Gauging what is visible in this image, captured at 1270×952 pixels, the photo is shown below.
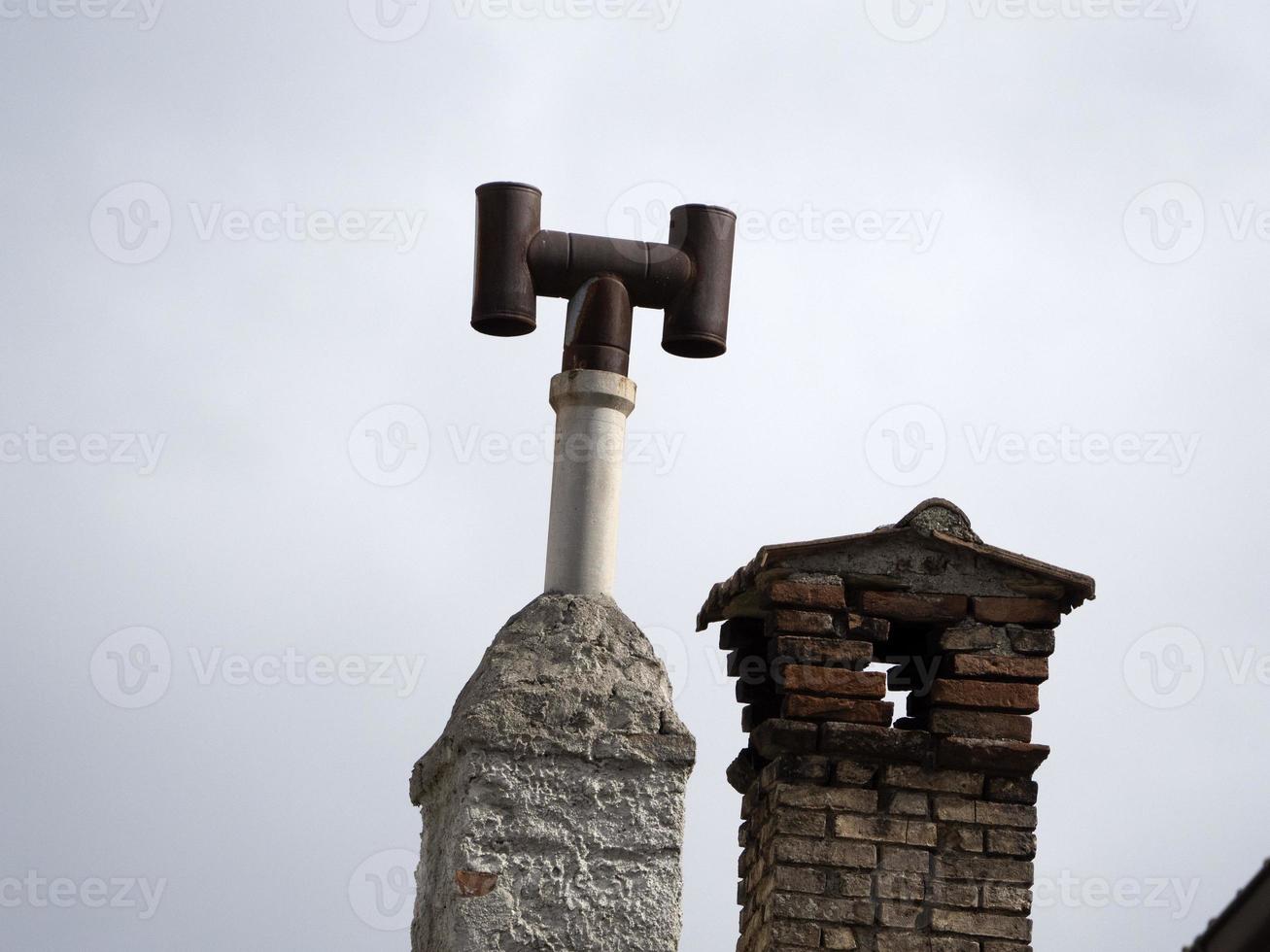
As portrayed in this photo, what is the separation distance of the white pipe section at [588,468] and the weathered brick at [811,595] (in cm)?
215

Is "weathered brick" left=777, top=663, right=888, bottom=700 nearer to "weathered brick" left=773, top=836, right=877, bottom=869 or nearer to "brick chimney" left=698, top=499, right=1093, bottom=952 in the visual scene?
"brick chimney" left=698, top=499, right=1093, bottom=952

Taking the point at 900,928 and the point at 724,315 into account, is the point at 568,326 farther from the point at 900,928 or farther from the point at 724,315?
the point at 900,928

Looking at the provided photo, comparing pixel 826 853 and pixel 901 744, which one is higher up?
pixel 901 744

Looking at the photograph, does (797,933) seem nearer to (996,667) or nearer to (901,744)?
(901,744)

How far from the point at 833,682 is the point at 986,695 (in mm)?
550

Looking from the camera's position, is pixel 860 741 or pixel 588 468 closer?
pixel 588 468

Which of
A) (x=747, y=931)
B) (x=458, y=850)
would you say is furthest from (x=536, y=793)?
(x=747, y=931)

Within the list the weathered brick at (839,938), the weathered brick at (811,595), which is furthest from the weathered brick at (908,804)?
the weathered brick at (811,595)

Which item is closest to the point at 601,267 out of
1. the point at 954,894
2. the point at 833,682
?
the point at 833,682

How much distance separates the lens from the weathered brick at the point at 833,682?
6625mm

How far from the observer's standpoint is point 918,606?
6.78 meters

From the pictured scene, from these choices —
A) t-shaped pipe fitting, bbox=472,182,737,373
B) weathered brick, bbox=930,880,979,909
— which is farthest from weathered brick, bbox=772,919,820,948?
t-shaped pipe fitting, bbox=472,182,737,373

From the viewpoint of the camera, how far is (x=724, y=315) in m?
5.14

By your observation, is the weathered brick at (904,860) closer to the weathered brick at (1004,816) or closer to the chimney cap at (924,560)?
the weathered brick at (1004,816)
